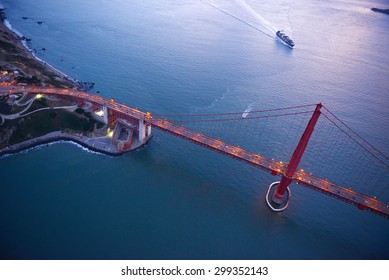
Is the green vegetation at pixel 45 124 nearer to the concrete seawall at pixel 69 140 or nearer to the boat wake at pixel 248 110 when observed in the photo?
the concrete seawall at pixel 69 140

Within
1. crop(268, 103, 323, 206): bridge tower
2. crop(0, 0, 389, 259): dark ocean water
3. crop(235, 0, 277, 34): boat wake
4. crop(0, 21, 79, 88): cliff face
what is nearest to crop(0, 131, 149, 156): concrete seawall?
crop(0, 0, 389, 259): dark ocean water

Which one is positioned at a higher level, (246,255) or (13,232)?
(246,255)

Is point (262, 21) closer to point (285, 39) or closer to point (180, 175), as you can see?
point (285, 39)

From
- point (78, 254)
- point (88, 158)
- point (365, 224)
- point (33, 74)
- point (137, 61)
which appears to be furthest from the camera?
point (137, 61)

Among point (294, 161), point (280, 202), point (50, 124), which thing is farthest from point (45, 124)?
point (294, 161)

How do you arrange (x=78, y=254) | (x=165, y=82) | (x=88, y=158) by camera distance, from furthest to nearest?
(x=165, y=82) < (x=88, y=158) < (x=78, y=254)

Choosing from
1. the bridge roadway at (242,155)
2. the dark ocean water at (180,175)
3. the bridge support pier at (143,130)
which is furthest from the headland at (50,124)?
the dark ocean water at (180,175)

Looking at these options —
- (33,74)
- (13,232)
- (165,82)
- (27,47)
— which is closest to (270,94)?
(165,82)

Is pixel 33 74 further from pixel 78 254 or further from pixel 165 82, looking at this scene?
pixel 78 254
